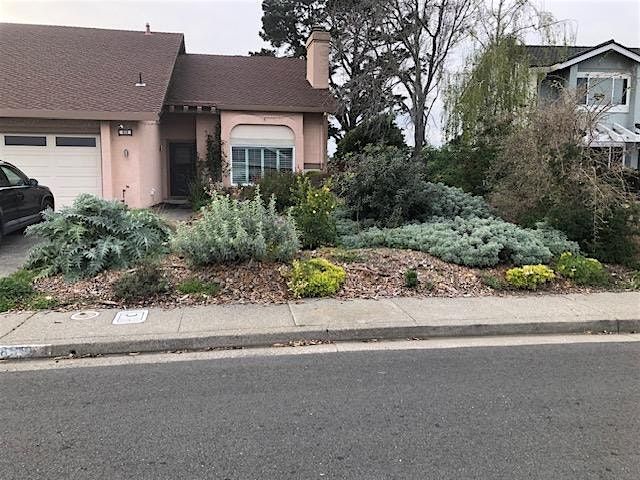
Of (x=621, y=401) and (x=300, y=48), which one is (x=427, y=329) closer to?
(x=621, y=401)

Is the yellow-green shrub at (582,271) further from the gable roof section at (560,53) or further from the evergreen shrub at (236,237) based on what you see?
the gable roof section at (560,53)

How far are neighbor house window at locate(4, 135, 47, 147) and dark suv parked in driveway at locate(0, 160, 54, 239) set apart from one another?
4690 mm

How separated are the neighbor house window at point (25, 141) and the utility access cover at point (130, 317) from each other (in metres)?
11.2

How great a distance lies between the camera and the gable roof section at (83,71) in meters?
15.3

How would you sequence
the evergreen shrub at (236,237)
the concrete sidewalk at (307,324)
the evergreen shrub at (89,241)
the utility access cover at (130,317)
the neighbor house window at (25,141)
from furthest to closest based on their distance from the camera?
the neighbor house window at (25,141), the evergreen shrub at (89,241), the evergreen shrub at (236,237), the utility access cover at (130,317), the concrete sidewalk at (307,324)

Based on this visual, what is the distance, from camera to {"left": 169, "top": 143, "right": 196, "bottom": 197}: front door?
19609 mm

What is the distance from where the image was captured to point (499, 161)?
12328mm

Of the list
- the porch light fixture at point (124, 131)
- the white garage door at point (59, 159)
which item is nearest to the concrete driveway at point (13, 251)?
the white garage door at point (59, 159)

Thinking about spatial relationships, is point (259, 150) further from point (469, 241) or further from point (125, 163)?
point (469, 241)

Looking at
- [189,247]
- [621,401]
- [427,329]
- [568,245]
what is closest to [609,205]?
[568,245]

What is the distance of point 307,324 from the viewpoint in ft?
20.5

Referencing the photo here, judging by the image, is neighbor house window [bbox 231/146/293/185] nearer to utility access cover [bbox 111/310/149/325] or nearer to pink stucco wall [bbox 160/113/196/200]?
pink stucco wall [bbox 160/113/196/200]

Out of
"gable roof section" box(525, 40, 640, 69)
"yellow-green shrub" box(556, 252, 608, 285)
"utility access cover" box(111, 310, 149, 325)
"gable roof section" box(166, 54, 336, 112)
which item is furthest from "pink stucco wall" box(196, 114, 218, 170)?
"yellow-green shrub" box(556, 252, 608, 285)

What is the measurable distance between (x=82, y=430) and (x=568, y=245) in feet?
26.7
